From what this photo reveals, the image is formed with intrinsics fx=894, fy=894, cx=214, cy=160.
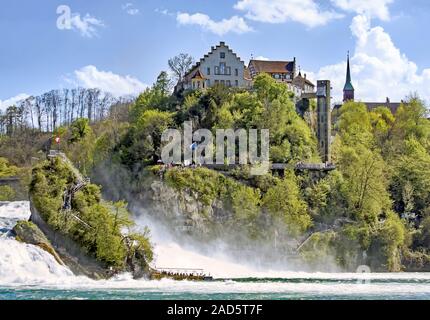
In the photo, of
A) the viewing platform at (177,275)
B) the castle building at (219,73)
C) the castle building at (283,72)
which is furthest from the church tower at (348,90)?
the viewing platform at (177,275)

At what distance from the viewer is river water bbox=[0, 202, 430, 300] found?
192ft

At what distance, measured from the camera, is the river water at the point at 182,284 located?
58438 mm

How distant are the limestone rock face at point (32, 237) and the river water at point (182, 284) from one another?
68cm

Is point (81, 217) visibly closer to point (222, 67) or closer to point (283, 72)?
point (222, 67)

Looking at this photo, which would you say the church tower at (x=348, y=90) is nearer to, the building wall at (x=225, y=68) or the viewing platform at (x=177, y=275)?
the building wall at (x=225, y=68)

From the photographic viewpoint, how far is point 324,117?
361 ft

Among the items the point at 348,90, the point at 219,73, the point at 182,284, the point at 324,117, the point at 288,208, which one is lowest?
the point at 182,284

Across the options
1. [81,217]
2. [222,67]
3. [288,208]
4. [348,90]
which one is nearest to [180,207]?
[288,208]

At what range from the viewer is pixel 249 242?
296 feet

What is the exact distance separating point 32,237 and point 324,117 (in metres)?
49.4

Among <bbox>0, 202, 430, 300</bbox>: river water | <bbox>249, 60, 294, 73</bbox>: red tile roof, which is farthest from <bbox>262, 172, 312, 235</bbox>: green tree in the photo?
<bbox>249, 60, 294, 73</bbox>: red tile roof
